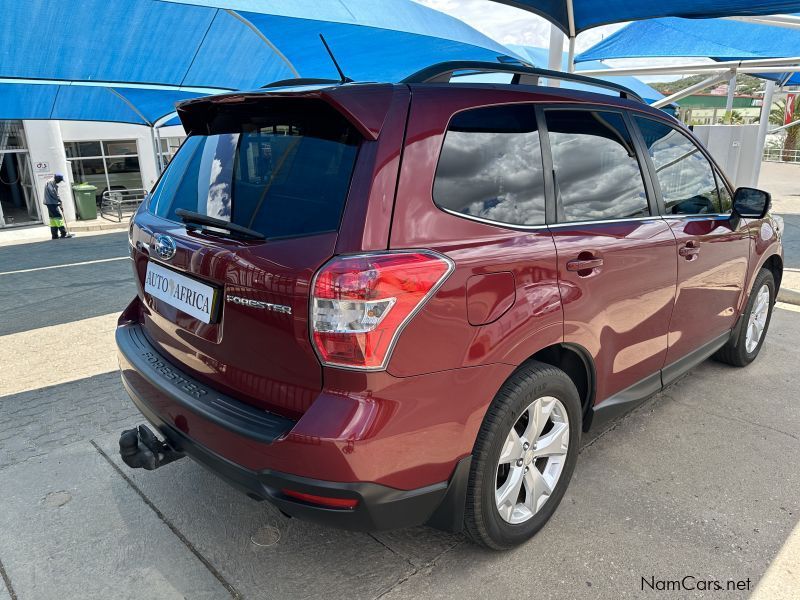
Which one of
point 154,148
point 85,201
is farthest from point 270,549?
point 154,148

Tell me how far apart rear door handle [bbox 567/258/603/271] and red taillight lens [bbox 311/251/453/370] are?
0.88 m

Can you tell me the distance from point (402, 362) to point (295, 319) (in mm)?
372

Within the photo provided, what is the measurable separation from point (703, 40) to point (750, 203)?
10120 millimetres

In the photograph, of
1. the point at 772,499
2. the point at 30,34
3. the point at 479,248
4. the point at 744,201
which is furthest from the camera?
the point at 30,34

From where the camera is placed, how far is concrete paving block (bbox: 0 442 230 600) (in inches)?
91.0


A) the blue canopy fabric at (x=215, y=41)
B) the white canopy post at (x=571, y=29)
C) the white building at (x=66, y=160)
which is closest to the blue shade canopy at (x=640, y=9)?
the white canopy post at (x=571, y=29)

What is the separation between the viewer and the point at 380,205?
187cm

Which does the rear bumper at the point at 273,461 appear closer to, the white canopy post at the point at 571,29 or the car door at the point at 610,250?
the car door at the point at 610,250

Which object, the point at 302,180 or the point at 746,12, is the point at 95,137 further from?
the point at 302,180

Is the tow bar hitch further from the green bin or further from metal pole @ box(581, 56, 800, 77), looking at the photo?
the green bin

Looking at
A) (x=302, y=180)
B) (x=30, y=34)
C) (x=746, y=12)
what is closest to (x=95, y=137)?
(x=30, y=34)

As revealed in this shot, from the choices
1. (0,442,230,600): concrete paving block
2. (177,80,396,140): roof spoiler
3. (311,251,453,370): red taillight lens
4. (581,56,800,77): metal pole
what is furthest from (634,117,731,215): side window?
(581,56,800,77): metal pole

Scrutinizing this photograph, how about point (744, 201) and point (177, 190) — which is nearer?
point (177, 190)

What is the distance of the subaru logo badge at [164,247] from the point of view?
2330 millimetres
